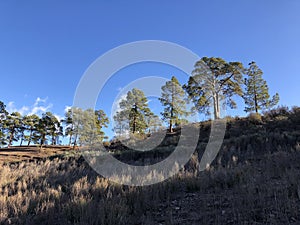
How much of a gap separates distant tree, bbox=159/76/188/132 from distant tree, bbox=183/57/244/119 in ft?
5.75

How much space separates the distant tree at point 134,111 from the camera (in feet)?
112

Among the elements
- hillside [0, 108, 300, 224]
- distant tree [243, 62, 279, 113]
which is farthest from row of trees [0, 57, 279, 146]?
hillside [0, 108, 300, 224]

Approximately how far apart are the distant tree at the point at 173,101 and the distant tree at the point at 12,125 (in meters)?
44.0

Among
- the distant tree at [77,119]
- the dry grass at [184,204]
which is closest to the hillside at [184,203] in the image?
the dry grass at [184,204]

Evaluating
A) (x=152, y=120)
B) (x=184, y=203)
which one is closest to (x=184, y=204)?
(x=184, y=203)

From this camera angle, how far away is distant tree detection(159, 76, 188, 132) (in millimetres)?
32188

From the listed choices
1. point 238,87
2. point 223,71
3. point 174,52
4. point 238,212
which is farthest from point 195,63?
point 238,212

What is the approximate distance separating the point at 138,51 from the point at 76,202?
13138mm

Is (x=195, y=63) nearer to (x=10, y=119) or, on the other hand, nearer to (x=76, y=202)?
(x=76, y=202)

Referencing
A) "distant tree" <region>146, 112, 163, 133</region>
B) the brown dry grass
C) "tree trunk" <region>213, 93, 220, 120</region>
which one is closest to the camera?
"tree trunk" <region>213, 93, 220, 120</region>

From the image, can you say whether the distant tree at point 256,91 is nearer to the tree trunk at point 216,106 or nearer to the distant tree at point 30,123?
the tree trunk at point 216,106

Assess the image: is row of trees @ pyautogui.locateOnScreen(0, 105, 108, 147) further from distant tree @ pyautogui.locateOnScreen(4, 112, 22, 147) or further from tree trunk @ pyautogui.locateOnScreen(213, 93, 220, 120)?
tree trunk @ pyautogui.locateOnScreen(213, 93, 220, 120)

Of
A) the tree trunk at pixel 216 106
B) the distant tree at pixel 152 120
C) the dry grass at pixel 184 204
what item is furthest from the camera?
the distant tree at pixel 152 120

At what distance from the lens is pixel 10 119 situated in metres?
54.9
